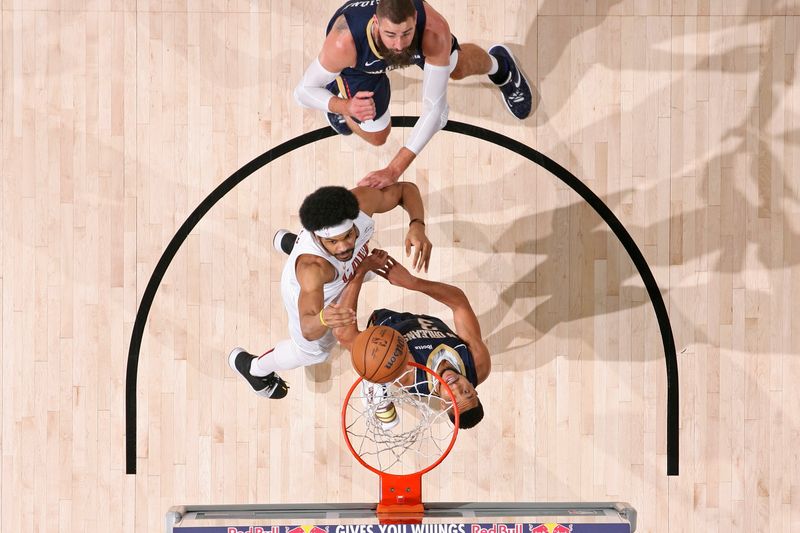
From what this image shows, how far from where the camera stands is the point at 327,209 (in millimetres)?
4391

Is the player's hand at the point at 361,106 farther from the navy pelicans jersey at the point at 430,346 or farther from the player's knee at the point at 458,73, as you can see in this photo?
the navy pelicans jersey at the point at 430,346

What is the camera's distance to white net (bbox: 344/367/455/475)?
514 cm

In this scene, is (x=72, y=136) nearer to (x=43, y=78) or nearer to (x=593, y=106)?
(x=43, y=78)

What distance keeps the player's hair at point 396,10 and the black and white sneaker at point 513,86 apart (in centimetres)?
139

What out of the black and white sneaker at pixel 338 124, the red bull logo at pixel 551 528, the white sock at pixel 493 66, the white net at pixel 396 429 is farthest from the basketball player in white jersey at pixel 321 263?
the red bull logo at pixel 551 528

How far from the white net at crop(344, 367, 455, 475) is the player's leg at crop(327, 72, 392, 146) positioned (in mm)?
1883

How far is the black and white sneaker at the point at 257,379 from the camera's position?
547cm

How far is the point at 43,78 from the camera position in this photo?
5723mm

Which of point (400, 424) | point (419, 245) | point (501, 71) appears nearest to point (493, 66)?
point (501, 71)

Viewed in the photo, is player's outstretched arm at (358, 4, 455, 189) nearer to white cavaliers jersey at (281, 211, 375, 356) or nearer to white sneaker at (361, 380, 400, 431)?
white cavaliers jersey at (281, 211, 375, 356)

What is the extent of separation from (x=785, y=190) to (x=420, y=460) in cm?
358

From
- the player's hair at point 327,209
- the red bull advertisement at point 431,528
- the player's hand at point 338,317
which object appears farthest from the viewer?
the player's hand at point 338,317

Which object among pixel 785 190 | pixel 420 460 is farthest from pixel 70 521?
pixel 785 190

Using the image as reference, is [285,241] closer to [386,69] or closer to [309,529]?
[386,69]
